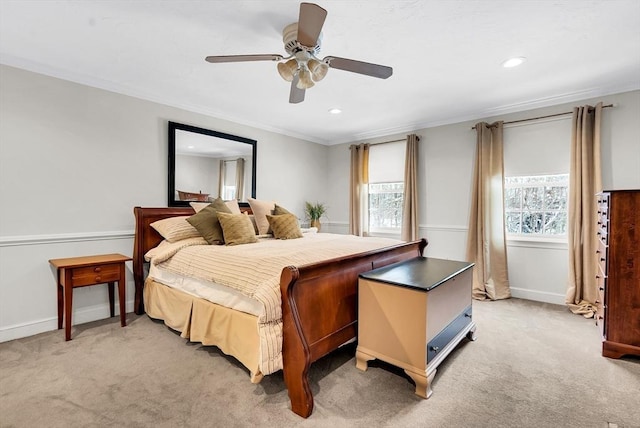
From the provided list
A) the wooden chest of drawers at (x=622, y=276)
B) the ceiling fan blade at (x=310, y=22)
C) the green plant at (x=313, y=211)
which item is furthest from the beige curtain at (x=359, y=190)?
the ceiling fan blade at (x=310, y=22)

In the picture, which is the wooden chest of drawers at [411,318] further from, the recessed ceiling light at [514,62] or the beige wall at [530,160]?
the beige wall at [530,160]

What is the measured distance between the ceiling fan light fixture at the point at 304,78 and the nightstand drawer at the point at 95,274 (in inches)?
95.9

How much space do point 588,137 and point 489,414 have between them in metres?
3.35

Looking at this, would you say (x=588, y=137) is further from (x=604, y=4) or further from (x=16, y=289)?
(x=16, y=289)

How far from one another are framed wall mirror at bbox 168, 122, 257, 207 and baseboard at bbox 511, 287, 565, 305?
3.93 meters

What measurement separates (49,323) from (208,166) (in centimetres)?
235

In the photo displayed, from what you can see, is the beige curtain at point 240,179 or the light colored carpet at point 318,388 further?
the beige curtain at point 240,179

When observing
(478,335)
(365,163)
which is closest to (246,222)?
(478,335)

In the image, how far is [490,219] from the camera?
400 cm

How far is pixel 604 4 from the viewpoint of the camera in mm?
1965

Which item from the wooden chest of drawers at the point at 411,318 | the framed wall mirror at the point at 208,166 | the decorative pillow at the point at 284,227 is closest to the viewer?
the wooden chest of drawers at the point at 411,318

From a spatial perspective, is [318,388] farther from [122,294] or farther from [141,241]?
[141,241]

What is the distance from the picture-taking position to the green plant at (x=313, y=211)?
5.48 m

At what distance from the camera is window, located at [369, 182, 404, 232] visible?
5.16 meters
